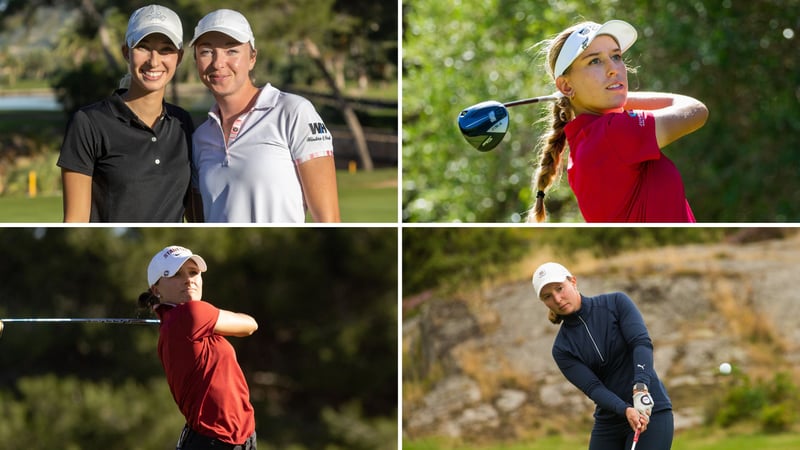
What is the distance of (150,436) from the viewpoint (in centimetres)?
1016

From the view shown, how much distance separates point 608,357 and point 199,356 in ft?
3.62

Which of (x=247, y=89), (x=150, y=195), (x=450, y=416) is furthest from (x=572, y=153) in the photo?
(x=450, y=416)

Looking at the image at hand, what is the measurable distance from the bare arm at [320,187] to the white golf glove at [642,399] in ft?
2.93

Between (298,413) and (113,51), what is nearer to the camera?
(298,413)

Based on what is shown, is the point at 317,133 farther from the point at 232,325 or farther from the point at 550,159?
the point at 550,159

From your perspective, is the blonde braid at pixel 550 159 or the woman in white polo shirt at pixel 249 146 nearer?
the woman in white polo shirt at pixel 249 146

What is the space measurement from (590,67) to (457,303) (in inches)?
228

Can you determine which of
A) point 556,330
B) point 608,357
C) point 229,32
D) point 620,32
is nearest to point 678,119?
point 620,32

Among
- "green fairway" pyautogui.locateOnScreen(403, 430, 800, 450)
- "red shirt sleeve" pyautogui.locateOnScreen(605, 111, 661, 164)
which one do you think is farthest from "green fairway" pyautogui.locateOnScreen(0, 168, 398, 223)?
"red shirt sleeve" pyautogui.locateOnScreen(605, 111, 661, 164)

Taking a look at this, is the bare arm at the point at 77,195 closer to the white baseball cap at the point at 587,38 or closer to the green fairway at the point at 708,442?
the white baseball cap at the point at 587,38

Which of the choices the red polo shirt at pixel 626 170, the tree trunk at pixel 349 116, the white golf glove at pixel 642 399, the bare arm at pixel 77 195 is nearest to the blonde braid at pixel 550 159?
the red polo shirt at pixel 626 170

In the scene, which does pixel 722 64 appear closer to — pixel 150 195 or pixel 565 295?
pixel 565 295

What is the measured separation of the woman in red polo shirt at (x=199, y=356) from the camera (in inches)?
124

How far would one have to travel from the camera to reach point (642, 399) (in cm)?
312
